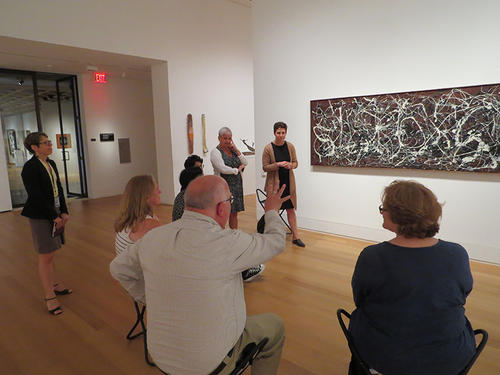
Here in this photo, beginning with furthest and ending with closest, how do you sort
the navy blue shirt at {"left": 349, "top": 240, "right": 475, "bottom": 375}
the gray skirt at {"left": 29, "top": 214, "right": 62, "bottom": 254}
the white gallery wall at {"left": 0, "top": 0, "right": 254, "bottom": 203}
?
1. the white gallery wall at {"left": 0, "top": 0, "right": 254, "bottom": 203}
2. the gray skirt at {"left": 29, "top": 214, "right": 62, "bottom": 254}
3. the navy blue shirt at {"left": 349, "top": 240, "right": 475, "bottom": 375}

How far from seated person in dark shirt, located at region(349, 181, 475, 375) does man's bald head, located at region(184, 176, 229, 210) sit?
0.70m

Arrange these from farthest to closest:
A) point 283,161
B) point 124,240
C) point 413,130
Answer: point 283,161 < point 413,130 < point 124,240

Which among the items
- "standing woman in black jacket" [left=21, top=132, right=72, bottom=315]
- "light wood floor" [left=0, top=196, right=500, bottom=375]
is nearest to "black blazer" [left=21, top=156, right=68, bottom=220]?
"standing woman in black jacket" [left=21, top=132, right=72, bottom=315]

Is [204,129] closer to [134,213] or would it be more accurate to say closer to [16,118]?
[16,118]

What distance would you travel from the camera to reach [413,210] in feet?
4.75

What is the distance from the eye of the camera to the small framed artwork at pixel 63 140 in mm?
9031

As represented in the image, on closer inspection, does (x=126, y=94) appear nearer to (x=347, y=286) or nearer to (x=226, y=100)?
(x=226, y=100)

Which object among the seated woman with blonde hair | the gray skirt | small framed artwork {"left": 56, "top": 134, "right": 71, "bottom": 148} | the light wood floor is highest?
small framed artwork {"left": 56, "top": 134, "right": 71, "bottom": 148}

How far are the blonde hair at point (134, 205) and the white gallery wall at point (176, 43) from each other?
189 inches

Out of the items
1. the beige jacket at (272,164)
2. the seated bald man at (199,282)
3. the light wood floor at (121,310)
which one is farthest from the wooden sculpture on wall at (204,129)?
the seated bald man at (199,282)

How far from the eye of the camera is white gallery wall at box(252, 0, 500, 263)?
12.8ft

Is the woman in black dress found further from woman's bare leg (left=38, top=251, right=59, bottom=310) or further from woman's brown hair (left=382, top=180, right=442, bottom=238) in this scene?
woman's brown hair (left=382, top=180, right=442, bottom=238)

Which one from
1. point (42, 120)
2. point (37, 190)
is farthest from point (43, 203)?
point (42, 120)

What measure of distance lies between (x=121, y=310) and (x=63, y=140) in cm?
744
